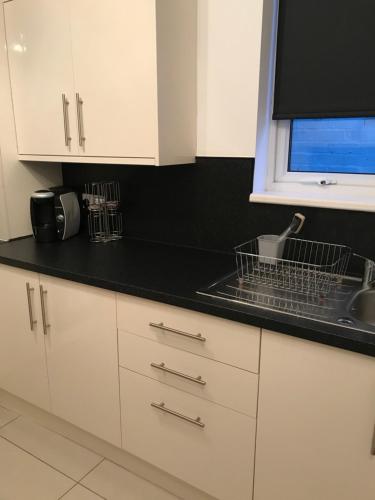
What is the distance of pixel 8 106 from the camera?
198 cm

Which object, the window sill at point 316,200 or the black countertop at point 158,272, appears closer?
the black countertop at point 158,272

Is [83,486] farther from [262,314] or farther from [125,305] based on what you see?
[262,314]

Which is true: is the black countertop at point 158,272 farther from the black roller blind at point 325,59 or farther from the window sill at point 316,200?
the black roller blind at point 325,59

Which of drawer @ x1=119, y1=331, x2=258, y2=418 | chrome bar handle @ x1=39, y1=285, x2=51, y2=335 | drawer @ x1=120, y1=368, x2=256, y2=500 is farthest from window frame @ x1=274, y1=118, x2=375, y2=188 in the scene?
chrome bar handle @ x1=39, y1=285, x2=51, y2=335

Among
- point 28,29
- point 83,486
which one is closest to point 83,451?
point 83,486

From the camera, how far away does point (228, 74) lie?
1.70m

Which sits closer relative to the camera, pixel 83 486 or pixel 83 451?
pixel 83 486

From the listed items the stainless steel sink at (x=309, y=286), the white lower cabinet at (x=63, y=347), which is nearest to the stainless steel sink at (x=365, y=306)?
the stainless steel sink at (x=309, y=286)

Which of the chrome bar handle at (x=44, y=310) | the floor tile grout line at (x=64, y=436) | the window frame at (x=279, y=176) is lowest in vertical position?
the floor tile grout line at (x=64, y=436)

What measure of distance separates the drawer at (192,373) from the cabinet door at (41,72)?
949mm

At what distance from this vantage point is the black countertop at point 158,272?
3.78ft

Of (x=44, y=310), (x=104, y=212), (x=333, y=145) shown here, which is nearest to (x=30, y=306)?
(x=44, y=310)

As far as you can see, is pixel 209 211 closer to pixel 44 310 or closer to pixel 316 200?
pixel 316 200

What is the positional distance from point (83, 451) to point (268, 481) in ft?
3.16
